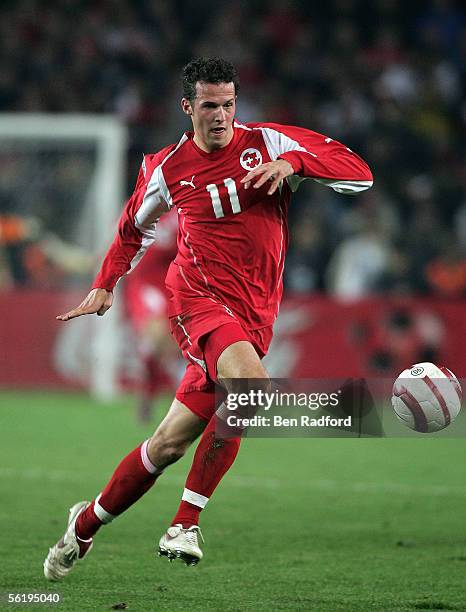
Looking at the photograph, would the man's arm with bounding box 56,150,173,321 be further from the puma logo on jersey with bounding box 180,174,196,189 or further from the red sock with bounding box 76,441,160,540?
the red sock with bounding box 76,441,160,540

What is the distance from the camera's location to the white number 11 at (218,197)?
541 centimetres

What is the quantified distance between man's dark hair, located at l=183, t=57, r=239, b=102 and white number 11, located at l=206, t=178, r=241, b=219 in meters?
0.40

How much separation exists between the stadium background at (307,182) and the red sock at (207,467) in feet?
13.6

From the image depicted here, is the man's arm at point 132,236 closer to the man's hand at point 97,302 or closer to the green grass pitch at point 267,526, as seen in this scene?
the man's hand at point 97,302

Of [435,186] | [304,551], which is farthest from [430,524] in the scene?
[435,186]

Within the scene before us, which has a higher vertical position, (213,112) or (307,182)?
(213,112)

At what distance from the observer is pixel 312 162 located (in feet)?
17.2

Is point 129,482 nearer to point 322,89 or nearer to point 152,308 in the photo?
point 152,308

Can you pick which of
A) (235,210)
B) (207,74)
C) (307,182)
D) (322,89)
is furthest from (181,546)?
(322,89)

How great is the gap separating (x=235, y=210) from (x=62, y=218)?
30.2ft

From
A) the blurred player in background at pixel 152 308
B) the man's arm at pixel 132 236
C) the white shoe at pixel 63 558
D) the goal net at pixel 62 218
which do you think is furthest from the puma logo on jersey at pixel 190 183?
the goal net at pixel 62 218

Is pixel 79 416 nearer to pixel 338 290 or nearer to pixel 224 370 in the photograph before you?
pixel 338 290

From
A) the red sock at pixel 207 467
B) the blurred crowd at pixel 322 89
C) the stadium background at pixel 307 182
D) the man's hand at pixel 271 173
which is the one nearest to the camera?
the man's hand at pixel 271 173

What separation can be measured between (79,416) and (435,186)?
5.79 metres
